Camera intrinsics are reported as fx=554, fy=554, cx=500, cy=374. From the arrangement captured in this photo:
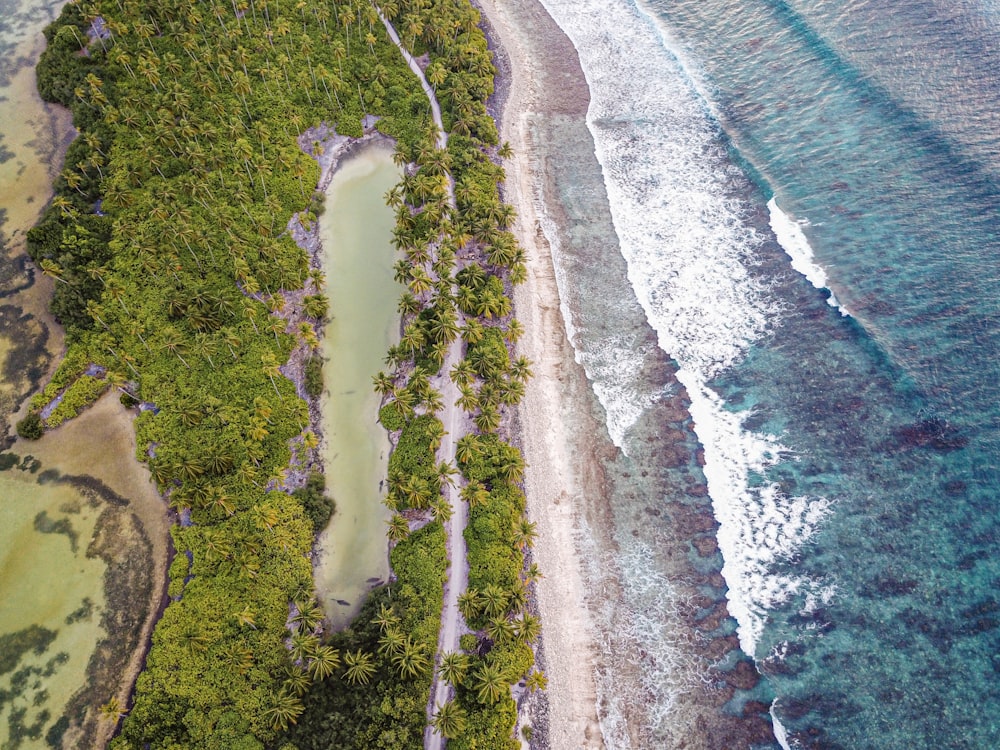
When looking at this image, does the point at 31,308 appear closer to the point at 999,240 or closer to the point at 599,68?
the point at 599,68

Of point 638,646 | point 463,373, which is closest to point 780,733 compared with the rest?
point 638,646

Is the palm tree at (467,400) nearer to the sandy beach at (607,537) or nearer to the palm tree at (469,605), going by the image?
the sandy beach at (607,537)

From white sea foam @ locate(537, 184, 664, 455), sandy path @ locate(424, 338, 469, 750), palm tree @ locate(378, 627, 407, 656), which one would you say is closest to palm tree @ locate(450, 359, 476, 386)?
sandy path @ locate(424, 338, 469, 750)

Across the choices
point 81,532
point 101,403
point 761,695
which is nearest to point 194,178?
point 101,403

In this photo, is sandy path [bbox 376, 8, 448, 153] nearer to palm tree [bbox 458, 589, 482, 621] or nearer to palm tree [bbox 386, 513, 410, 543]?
palm tree [bbox 386, 513, 410, 543]

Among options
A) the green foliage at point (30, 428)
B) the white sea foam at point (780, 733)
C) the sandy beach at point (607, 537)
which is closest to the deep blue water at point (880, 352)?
the white sea foam at point (780, 733)

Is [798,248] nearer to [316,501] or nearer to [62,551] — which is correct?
[316,501]
